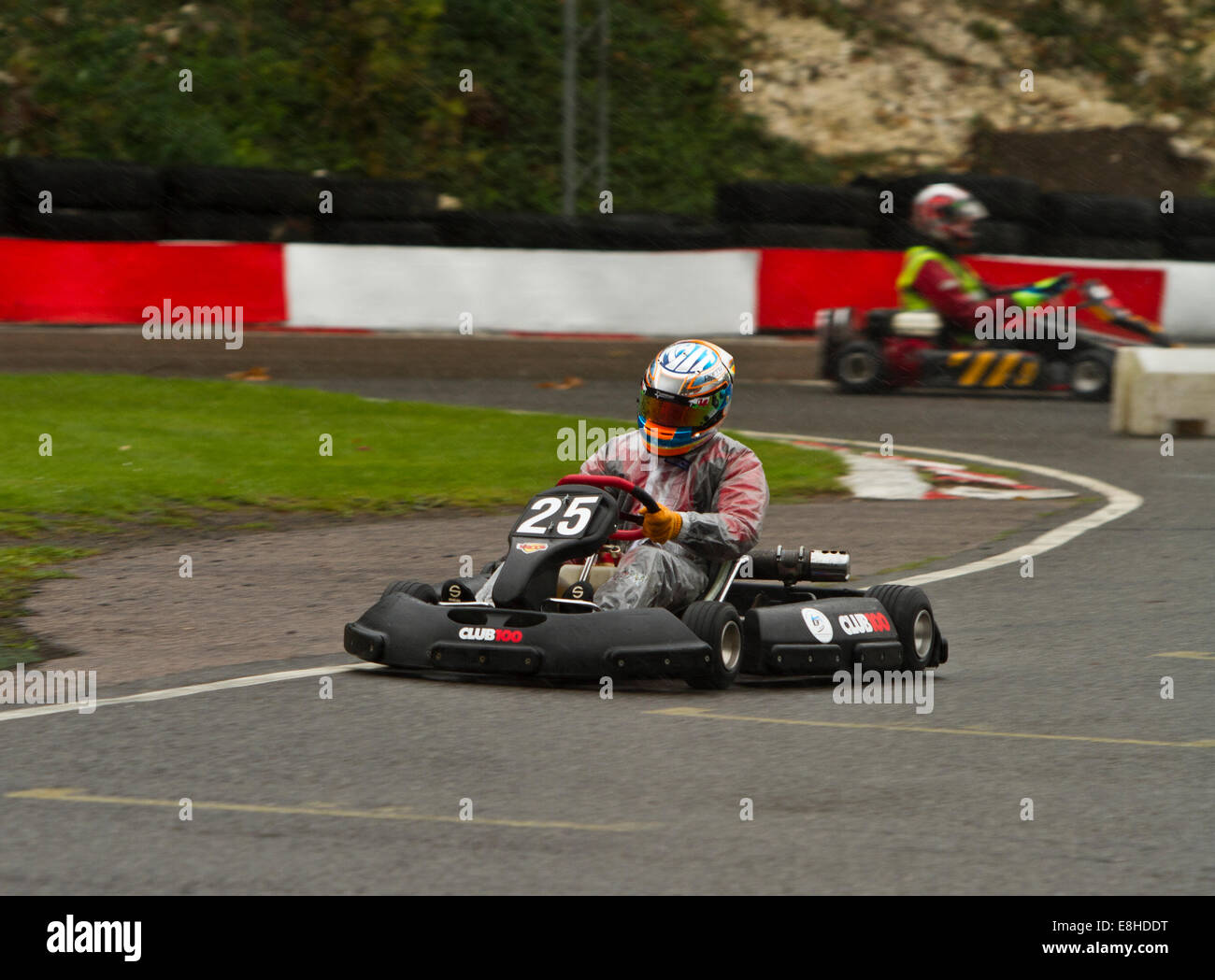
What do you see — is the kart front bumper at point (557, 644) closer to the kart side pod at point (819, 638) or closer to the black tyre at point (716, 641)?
the black tyre at point (716, 641)

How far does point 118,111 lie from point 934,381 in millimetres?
12185

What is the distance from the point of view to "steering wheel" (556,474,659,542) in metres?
6.30

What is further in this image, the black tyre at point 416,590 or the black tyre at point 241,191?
the black tyre at point 241,191

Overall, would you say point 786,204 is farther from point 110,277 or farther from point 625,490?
point 625,490

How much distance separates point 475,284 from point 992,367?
509 cm

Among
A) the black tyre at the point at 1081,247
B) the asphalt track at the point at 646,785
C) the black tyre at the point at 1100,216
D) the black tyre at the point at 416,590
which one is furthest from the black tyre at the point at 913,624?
the black tyre at the point at 1100,216

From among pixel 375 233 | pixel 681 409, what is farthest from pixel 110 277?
pixel 681 409

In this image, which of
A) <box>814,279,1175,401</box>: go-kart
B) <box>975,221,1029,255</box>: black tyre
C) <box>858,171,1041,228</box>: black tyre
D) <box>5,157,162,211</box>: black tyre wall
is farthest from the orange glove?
<box>975,221,1029,255</box>: black tyre

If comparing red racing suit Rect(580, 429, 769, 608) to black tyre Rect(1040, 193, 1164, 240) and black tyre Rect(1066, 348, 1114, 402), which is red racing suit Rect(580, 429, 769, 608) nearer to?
black tyre Rect(1066, 348, 1114, 402)

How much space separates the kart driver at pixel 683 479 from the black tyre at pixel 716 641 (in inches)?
9.7

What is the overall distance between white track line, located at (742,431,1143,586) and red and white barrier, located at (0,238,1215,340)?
4.95m

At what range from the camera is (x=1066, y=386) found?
58.5 feet

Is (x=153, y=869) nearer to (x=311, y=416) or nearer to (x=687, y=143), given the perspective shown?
(x=311, y=416)

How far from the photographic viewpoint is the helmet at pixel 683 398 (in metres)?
6.68
